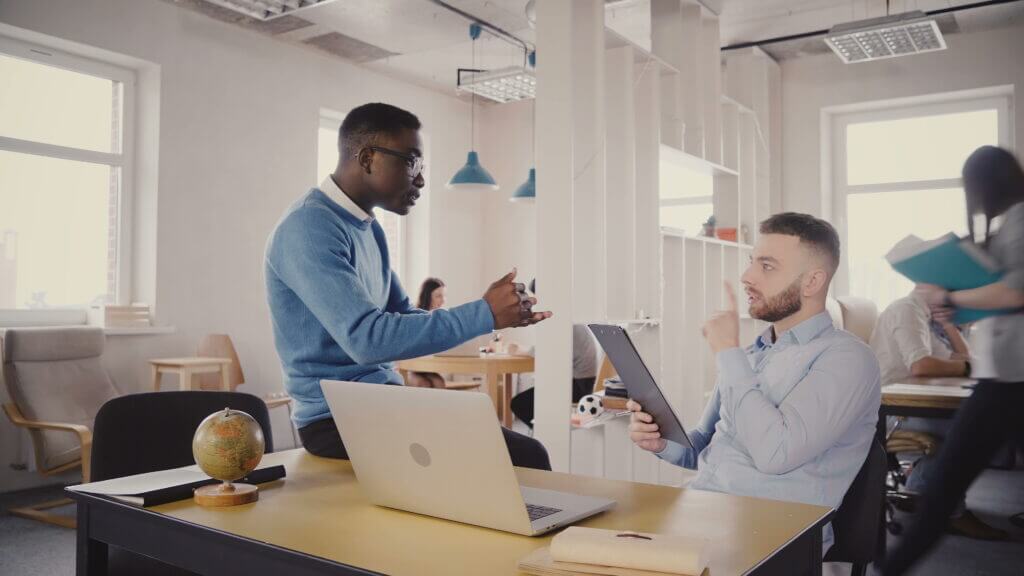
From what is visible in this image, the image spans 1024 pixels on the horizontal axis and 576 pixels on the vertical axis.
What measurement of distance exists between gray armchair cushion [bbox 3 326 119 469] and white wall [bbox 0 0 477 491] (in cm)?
59

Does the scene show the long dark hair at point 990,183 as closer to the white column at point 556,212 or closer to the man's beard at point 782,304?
the man's beard at point 782,304

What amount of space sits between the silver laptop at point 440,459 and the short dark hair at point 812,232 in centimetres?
98

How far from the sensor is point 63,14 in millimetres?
5527

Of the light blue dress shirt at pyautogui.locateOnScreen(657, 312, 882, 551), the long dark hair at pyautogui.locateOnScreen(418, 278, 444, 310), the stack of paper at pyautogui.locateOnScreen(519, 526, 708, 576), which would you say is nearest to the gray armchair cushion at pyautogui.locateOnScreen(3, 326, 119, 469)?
the long dark hair at pyautogui.locateOnScreen(418, 278, 444, 310)

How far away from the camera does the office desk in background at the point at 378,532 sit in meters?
1.18

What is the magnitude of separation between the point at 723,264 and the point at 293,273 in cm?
438

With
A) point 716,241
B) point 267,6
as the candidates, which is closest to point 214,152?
point 267,6

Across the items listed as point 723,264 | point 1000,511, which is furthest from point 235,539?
point 723,264

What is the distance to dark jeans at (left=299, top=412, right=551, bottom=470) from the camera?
7.05 feet

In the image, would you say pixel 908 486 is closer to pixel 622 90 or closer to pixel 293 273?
pixel 622 90

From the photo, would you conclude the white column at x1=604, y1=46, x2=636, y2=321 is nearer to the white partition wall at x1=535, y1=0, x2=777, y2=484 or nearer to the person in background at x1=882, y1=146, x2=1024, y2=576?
the white partition wall at x1=535, y1=0, x2=777, y2=484

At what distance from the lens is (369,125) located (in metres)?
2.39

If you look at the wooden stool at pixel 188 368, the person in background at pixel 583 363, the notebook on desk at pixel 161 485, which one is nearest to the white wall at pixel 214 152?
the wooden stool at pixel 188 368

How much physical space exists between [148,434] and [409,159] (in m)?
1.01
